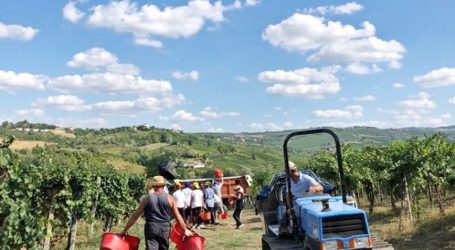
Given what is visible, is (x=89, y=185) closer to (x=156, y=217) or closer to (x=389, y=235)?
(x=156, y=217)

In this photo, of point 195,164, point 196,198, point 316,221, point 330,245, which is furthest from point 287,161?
point 195,164

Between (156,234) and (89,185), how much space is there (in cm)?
562

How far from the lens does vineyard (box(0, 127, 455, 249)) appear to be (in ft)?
22.4

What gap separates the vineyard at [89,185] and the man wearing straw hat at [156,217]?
1673 millimetres

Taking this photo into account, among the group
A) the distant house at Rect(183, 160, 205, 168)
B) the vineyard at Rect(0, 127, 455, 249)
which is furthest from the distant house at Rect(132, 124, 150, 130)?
the vineyard at Rect(0, 127, 455, 249)

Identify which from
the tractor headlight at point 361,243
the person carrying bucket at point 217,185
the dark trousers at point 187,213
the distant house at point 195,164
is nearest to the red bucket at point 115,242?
the tractor headlight at point 361,243

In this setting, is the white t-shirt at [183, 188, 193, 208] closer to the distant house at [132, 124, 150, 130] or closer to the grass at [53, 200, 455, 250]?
the grass at [53, 200, 455, 250]

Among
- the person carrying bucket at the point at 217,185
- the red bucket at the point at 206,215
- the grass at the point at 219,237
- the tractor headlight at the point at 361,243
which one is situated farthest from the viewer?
the person carrying bucket at the point at 217,185

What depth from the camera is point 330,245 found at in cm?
636

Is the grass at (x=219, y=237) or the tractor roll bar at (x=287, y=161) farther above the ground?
the tractor roll bar at (x=287, y=161)

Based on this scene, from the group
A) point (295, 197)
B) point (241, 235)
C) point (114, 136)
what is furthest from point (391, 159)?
point (114, 136)

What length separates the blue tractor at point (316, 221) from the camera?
6398mm

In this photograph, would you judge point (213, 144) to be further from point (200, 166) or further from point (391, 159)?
point (391, 159)

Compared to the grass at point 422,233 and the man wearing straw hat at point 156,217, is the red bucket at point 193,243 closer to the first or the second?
the man wearing straw hat at point 156,217
